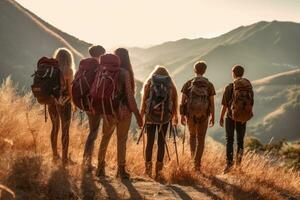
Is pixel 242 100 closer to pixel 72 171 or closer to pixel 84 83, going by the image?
pixel 84 83

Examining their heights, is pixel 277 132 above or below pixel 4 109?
below

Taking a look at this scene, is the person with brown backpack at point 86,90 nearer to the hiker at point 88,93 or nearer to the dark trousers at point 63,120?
the hiker at point 88,93

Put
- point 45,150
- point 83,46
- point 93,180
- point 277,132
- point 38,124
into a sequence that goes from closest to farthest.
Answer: point 93,180
point 45,150
point 38,124
point 83,46
point 277,132

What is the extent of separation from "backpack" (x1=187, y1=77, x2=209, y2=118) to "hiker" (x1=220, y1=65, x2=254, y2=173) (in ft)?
2.91

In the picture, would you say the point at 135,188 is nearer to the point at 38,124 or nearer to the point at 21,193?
the point at 21,193

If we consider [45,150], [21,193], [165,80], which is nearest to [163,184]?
[165,80]

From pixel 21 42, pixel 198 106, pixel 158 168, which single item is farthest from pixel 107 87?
pixel 21 42

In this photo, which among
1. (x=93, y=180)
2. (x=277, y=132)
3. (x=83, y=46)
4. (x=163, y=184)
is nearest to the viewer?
(x=93, y=180)

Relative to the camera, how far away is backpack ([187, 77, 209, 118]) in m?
9.66

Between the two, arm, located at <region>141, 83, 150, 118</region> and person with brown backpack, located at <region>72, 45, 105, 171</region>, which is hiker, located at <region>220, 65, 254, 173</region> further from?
person with brown backpack, located at <region>72, 45, 105, 171</region>

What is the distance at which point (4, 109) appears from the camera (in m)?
9.56

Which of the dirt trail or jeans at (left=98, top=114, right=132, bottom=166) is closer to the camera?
the dirt trail

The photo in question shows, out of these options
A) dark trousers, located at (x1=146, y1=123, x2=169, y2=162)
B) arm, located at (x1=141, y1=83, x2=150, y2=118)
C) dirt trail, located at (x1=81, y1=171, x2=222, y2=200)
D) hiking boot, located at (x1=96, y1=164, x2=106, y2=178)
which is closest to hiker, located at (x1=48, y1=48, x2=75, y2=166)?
hiking boot, located at (x1=96, y1=164, x2=106, y2=178)

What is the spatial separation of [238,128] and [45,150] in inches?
148
